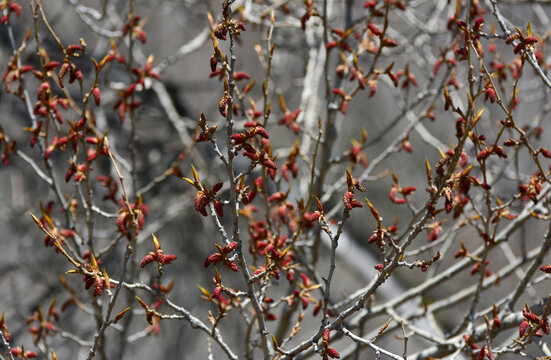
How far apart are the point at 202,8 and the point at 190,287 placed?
7.07 ft

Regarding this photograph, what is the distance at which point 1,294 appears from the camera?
4000 mm

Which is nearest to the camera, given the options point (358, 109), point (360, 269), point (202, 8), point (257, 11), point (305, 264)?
point (305, 264)

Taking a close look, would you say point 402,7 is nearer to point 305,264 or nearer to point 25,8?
point 305,264

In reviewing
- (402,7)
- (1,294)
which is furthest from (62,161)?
(402,7)

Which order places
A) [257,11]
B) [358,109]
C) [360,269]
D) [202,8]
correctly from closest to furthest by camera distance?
[257,11], [360,269], [202,8], [358,109]

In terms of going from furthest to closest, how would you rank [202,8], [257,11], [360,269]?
[202,8] → [360,269] → [257,11]

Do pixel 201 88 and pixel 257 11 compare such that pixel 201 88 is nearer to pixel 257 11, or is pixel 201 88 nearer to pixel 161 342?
pixel 257 11

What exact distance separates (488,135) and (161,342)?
2809 millimetres

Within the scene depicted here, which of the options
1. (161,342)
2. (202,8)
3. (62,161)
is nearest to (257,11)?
(202,8)

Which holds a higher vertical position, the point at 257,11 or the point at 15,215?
the point at 257,11

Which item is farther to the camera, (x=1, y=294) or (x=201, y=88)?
(x=201, y=88)

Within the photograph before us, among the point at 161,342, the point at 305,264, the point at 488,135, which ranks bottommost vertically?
the point at 305,264

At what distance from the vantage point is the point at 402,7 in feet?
8.67

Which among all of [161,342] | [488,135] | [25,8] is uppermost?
[25,8]
